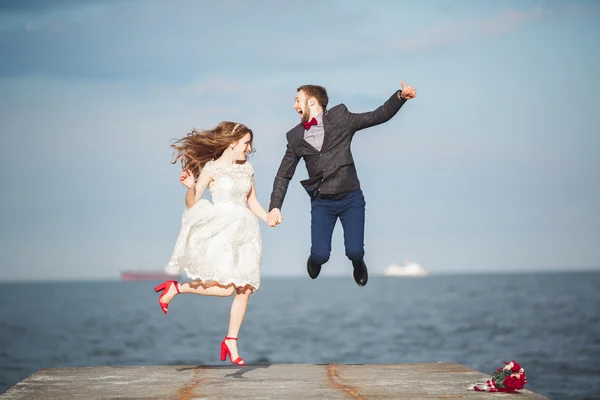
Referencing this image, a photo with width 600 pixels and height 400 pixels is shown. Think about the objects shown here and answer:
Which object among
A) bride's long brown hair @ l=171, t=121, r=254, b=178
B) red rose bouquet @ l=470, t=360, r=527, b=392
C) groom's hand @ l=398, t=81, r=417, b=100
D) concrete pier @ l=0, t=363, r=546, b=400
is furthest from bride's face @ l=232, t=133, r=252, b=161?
red rose bouquet @ l=470, t=360, r=527, b=392

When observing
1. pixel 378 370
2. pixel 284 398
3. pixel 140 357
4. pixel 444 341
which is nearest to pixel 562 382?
pixel 444 341

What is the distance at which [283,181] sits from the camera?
10.3 meters

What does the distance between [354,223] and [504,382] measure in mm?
2797

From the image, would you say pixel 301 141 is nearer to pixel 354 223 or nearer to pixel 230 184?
pixel 354 223

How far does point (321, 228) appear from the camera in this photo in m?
10.6

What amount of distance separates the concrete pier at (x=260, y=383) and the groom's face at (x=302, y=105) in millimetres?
2796

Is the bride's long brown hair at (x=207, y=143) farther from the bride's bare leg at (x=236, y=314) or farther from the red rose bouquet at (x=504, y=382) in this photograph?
the red rose bouquet at (x=504, y=382)

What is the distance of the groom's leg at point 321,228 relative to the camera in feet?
34.2

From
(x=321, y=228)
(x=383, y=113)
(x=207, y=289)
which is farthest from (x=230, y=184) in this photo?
(x=383, y=113)

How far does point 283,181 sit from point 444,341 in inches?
1523

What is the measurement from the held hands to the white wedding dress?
0.24 m

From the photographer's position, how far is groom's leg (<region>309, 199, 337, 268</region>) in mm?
10438

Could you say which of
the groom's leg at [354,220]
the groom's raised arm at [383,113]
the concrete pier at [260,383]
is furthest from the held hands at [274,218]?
the concrete pier at [260,383]

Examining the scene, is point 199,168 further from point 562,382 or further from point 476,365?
point 476,365
